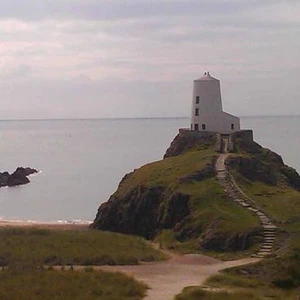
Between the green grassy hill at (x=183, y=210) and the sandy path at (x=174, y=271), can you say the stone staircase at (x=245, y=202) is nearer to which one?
the green grassy hill at (x=183, y=210)

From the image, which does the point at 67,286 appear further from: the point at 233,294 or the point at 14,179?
the point at 14,179

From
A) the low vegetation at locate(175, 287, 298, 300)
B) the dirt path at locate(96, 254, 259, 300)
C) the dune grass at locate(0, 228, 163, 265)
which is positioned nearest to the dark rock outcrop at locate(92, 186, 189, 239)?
the dune grass at locate(0, 228, 163, 265)

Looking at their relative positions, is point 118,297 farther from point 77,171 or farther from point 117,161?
point 117,161

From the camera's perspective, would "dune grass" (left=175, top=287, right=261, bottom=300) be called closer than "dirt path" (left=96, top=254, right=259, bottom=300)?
Yes

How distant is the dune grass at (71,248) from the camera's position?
31.5 metres

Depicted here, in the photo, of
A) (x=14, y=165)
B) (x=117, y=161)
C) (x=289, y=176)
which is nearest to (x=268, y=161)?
(x=289, y=176)

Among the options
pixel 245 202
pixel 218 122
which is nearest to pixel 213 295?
pixel 245 202

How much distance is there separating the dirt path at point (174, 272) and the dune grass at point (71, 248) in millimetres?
1224

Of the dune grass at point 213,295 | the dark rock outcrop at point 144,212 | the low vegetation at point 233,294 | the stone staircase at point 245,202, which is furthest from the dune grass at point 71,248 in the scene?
the dune grass at point 213,295

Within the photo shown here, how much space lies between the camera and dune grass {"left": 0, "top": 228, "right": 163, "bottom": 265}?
1241 inches

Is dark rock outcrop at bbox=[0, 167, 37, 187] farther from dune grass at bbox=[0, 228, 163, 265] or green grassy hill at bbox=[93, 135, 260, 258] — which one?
dune grass at bbox=[0, 228, 163, 265]

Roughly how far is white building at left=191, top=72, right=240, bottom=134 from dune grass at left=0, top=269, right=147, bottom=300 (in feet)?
95.1

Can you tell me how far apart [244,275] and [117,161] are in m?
93.2

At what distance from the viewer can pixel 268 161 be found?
5075 centimetres
